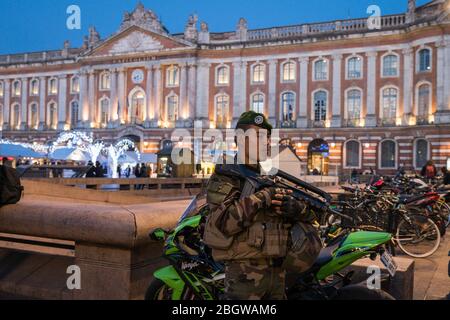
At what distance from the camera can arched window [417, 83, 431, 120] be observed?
3591 centimetres

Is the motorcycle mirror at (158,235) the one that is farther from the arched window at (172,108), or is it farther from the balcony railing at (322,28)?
the arched window at (172,108)

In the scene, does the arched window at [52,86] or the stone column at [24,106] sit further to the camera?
the stone column at [24,106]

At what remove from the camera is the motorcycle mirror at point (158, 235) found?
3859 mm

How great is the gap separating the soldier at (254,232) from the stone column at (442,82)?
34890mm

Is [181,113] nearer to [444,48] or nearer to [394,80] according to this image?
[394,80]

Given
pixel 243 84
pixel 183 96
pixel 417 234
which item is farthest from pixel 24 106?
pixel 417 234

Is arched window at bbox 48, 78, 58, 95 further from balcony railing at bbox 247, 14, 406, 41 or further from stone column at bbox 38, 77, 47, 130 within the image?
balcony railing at bbox 247, 14, 406, 41

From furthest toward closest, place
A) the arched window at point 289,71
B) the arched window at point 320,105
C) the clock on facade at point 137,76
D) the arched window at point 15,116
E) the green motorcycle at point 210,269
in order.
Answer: the arched window at point 15,116 < the clock on facade at point 137,76 < the arched window at point 289,71 < the arched window at point 320,105 < the green motorcycle at point 210,269

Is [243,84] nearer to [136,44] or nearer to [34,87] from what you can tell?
[136,44]

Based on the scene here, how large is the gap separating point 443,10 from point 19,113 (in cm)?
4302

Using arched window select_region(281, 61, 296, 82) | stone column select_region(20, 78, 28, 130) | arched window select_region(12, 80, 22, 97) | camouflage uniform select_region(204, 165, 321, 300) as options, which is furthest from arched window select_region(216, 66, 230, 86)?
camouflage uniform select_region(204, 165, 321, 300)

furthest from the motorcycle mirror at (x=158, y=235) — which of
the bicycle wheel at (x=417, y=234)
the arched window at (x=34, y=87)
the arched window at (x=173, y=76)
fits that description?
the arched window at (x=34, y=87)

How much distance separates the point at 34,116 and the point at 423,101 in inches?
1539

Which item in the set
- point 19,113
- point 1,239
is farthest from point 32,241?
point 19,113
